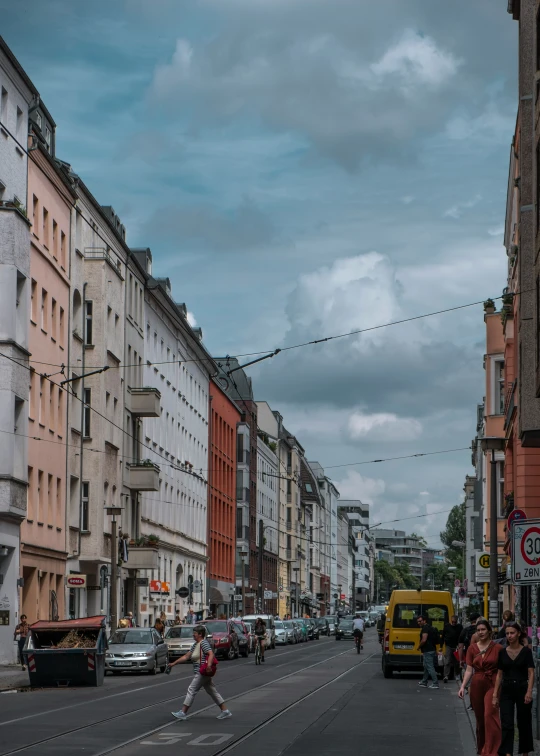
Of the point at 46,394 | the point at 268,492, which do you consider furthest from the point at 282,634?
the point at 268,492

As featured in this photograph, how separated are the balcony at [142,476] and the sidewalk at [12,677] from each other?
21.6 metres

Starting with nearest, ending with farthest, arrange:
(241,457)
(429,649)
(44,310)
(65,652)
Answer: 1. (65,652)
2. (429,649)
3. (44,310)
4. (241,457)

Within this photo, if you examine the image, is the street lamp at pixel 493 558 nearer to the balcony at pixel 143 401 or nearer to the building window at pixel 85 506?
the building window at pixel 85 506

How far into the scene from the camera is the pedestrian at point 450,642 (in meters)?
35.9

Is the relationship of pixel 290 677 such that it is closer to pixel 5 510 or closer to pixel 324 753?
pixel 5 510

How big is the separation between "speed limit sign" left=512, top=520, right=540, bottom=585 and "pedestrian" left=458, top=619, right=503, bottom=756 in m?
1.86

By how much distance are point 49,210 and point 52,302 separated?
11.2 ft

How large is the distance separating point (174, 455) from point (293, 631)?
52.2 ft

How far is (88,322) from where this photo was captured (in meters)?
60.9

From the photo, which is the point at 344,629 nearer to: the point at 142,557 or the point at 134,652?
the point at 142,557

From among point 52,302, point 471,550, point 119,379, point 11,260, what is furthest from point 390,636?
point 471,550

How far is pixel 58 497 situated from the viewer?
55188 mm

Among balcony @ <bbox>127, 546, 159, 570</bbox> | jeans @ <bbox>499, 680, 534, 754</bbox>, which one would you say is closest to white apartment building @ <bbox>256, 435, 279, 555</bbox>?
balcony @ <bbox>127, 546, 159, 570</bbox>

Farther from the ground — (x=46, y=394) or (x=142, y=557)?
(x=46, y=394)
